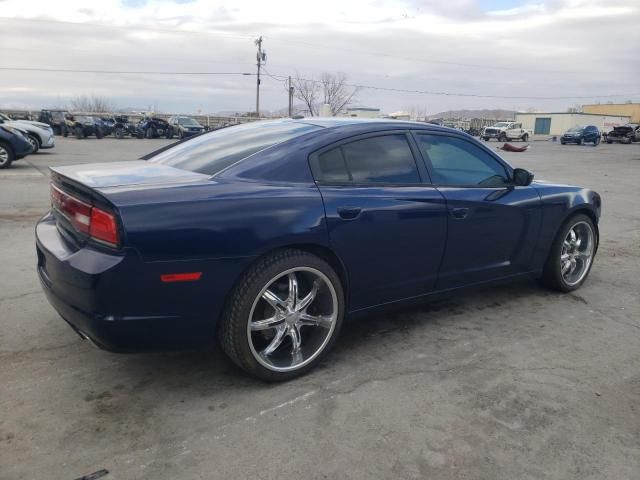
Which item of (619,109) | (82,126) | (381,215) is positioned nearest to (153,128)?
(82,126)

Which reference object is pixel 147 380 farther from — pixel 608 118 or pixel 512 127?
pixel 608 118

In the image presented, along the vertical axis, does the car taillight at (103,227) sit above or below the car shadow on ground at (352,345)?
above

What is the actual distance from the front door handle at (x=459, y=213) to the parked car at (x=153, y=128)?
33109mm

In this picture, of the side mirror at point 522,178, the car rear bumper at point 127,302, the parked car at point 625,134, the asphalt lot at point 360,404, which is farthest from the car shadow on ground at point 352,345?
the parked car at point 625,134

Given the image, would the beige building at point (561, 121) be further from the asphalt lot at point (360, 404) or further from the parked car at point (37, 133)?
the asphalt lot at point (360, 404)

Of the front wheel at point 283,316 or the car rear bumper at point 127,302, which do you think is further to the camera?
the front wheel at point 283,316

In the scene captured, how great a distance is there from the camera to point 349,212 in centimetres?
309

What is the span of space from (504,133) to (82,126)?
1273 inches

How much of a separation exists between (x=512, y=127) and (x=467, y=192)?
45.1 m

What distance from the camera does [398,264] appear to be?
3.37 meters

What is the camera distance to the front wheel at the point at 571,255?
448cm

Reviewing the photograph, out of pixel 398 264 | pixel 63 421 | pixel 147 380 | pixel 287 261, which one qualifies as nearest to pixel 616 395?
pixel 398 264

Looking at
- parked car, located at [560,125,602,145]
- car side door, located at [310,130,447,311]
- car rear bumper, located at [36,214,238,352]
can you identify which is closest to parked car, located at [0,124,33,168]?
car rear bumper, located at [36,214,238,352]

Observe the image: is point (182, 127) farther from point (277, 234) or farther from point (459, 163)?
point (277, 234)
